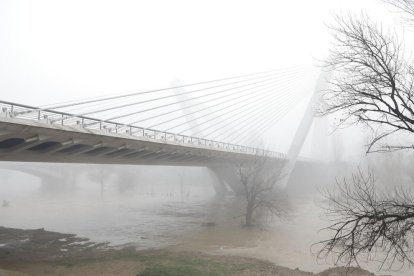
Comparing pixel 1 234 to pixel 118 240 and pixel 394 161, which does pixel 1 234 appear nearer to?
pixel 118 240

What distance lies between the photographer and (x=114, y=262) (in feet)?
49.4

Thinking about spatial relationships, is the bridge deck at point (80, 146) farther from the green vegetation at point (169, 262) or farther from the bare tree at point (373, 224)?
the bare tree at point (373, 224)

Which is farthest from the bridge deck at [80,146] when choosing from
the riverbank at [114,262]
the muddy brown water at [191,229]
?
the muddy brown water at [191,229]

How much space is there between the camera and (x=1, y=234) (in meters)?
23.0

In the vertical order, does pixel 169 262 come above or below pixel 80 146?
below

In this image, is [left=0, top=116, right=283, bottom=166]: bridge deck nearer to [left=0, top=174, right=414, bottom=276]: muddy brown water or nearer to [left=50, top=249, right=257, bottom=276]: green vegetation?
[left=0, top=174, right=414, bottom=276]: muddy brown water

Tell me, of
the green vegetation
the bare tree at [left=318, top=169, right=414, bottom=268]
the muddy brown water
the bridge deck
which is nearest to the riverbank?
the green vegetation

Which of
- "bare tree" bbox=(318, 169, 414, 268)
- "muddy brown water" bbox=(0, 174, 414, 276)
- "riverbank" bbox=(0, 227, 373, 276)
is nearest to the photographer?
"bare tree" bbox=(318, 169, 414, 268)

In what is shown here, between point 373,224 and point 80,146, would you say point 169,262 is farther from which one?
point 80,146

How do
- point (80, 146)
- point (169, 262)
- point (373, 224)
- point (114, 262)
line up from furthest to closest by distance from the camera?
point (80, 146)
point (114, 262)
point (169, 262)
point (373, 224)

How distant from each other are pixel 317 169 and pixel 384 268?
65140 millimetres

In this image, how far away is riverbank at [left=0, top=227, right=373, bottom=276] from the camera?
44.0ft

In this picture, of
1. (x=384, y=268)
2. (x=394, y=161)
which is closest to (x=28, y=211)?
(x=384, y=268)

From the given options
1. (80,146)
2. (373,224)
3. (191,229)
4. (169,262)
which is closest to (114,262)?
(169,262)
